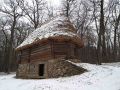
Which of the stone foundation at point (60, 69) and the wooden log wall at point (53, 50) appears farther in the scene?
the wooden log wall at point (53, 50)

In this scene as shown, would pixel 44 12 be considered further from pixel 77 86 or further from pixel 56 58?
pixel 77 86

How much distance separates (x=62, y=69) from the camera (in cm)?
1742

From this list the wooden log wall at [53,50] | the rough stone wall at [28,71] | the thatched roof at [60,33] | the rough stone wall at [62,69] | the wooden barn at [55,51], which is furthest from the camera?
the rough stone wall at [28,71]

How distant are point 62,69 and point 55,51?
2084mm

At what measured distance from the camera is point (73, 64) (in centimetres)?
→ 1739

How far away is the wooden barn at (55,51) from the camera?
57.6 ft

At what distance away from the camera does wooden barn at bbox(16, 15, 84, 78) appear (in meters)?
17.6

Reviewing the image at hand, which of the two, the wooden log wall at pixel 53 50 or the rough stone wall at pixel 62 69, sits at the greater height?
the wooden log wall at pixel 53 50

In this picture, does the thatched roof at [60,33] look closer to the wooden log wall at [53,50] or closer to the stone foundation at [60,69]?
the wooden log wall at [53,50]

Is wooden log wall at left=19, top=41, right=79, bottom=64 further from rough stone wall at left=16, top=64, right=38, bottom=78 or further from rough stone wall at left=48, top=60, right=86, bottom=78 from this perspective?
rough stone wall at left=48, top=60, right=86, bottom=78

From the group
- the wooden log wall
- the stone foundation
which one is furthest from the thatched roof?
the stone foundation

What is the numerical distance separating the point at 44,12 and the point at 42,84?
2744 centimetres

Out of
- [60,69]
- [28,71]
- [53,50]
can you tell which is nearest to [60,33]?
[53,50]

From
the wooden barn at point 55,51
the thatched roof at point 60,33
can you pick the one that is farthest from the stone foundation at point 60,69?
the thatched roof at point 60,33
